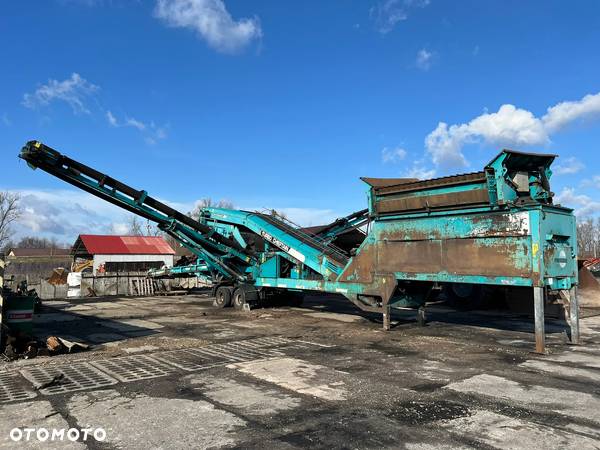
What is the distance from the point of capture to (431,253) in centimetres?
998

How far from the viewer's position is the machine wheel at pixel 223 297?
55.1 feet

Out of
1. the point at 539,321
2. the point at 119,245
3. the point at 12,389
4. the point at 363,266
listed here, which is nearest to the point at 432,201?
the point at 363,266

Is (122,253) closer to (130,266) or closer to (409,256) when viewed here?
(130,266)

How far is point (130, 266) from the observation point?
130 ft

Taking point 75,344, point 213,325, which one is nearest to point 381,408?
point 75,344

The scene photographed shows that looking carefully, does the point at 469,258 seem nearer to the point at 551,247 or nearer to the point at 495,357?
the point at 551,247

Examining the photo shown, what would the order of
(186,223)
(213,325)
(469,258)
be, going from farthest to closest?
(186,223)
(213,325)
(469,258)

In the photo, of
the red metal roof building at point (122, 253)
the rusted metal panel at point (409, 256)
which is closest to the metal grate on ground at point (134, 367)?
the rusted metal panel at point (409, 256)

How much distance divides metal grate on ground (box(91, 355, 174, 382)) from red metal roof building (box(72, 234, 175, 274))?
3130 centimetres

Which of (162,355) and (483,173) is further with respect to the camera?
(483,173)

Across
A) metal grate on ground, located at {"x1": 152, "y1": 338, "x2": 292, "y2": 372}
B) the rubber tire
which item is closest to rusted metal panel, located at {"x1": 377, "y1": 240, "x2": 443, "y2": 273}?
metal grate on ground, located at {"x1": 152, "y1": 338, "x2": 292, "y2": 372}

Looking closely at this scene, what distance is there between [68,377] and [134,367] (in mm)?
976

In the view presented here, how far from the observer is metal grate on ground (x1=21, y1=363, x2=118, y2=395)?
6.11m

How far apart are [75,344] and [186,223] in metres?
7.56
